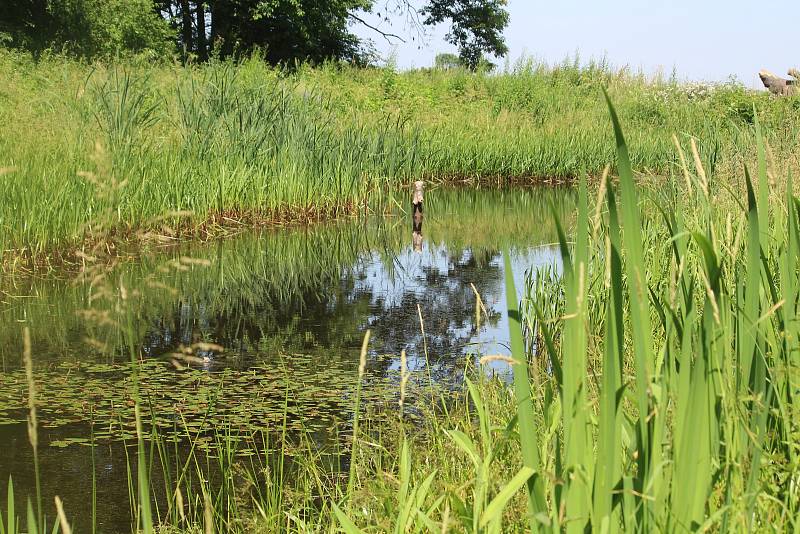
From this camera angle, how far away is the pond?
363 cm

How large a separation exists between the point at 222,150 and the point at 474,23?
25.5 meters

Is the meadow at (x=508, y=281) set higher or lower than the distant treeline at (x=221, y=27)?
lower

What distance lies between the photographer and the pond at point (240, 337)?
3633mm

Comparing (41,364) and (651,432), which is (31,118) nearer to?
(41,364)

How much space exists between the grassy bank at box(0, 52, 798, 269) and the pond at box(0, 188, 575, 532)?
50 cm

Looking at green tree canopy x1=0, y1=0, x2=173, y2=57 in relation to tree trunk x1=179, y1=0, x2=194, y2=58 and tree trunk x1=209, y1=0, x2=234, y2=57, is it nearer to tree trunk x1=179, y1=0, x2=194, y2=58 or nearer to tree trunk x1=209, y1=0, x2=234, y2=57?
tree trunk x1=209, y1=0, x2=234, y2=57

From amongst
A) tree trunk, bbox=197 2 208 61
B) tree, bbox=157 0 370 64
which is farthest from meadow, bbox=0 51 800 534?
tree trunk, bbox=197 2 208 61

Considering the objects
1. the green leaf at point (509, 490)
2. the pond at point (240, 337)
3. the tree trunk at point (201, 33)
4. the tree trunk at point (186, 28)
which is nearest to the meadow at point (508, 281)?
the green leaf at point (509, 490)

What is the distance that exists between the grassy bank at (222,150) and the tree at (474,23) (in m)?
16.5

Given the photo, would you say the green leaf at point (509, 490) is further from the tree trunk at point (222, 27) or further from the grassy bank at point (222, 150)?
the tree trunk at point (222, 27)

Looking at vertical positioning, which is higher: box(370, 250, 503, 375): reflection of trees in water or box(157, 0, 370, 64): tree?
box(157, 0, 370, 64): tree

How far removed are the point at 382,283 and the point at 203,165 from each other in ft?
9.33

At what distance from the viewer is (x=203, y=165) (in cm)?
916

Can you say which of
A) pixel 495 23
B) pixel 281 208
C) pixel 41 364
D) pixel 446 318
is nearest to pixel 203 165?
pixel 281 208
